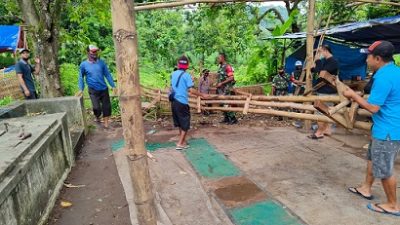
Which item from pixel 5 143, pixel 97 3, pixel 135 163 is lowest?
pixel 5 143

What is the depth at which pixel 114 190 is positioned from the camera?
14.6 feet

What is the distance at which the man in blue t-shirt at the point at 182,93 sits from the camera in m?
→ 5.64

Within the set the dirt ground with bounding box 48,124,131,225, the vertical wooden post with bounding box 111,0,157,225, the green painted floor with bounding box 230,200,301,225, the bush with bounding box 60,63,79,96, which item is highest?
the vertical wooden post with bounding box 111,0,157,225

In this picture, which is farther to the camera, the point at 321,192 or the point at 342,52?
the point at 342,52

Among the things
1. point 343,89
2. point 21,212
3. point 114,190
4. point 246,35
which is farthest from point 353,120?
point 246,35

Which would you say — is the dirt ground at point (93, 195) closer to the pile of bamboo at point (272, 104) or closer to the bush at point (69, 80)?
the pile of bamboo at point (272, 104)

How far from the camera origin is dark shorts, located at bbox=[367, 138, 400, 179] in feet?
11.0

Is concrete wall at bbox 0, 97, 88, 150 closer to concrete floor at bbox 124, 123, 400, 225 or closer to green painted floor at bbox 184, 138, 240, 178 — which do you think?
concrete floor at bbox 124, 123, 400, 225

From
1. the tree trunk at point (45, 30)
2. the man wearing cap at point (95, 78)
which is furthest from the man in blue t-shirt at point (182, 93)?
the tree trunk at point (45, 30)

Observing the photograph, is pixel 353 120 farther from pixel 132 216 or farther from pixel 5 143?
pixel 5 143

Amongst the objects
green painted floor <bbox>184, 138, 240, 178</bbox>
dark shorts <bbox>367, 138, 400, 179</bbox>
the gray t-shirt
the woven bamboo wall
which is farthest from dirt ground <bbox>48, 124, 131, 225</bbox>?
the woven bamboo wall

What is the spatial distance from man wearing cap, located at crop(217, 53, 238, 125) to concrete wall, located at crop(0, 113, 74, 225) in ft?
12.2

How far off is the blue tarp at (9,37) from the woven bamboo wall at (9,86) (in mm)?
2883

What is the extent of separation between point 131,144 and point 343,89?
2.34 metres
